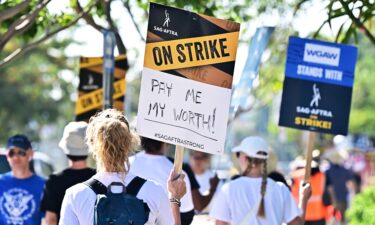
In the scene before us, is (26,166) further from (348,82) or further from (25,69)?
(25,69)

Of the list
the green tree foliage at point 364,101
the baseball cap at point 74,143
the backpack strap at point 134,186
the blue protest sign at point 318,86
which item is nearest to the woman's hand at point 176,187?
the backpack strap at point 134,186

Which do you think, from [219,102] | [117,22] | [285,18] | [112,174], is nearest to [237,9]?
[285,18]

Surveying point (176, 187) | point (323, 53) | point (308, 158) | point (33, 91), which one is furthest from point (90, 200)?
point (33, 91)

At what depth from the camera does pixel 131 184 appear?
5.95 m

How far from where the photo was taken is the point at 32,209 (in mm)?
9180

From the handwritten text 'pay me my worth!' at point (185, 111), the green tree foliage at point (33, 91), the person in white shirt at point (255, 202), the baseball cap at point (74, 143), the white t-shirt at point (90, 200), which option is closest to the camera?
the white t-shirt at point (90, 200)

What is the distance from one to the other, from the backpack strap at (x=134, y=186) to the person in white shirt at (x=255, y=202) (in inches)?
83.0

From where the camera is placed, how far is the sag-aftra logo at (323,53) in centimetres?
913

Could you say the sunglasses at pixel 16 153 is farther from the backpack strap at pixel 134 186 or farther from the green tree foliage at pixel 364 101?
the green tree foliage at pixel 364 101

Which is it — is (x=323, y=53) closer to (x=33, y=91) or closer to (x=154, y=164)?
(x=154, y=164)

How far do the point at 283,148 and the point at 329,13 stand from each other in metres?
48.4

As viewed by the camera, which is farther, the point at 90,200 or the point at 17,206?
the point at 17,206

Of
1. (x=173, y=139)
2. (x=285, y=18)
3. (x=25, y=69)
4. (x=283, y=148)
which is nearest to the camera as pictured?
(x=173, y=139)

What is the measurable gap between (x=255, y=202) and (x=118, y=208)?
2.41 metres
